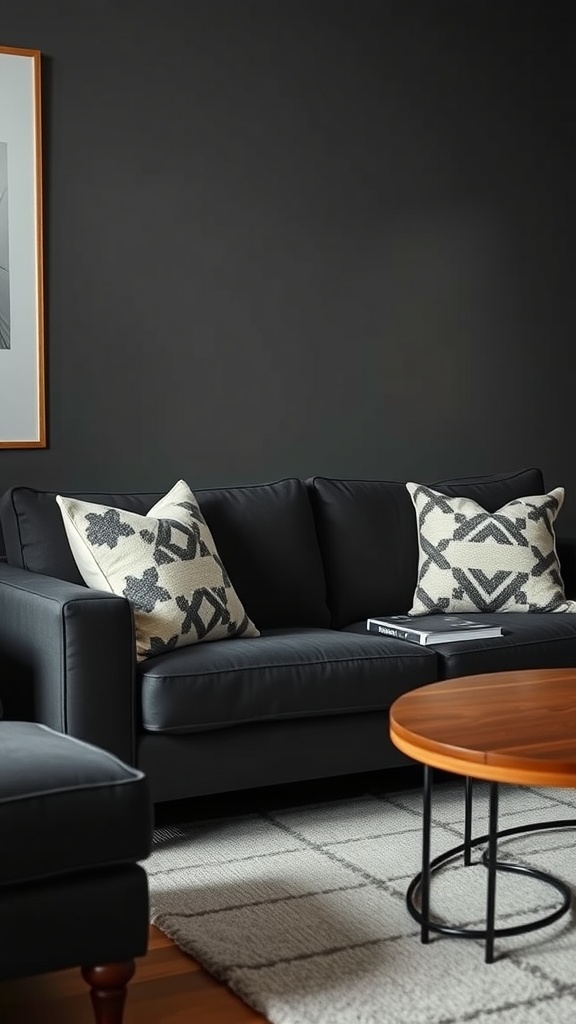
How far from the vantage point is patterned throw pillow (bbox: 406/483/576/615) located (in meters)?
3.77

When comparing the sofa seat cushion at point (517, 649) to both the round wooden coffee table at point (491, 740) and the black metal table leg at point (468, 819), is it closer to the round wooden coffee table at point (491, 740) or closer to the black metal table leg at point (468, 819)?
the round wooden coffee table at point (491, 740)

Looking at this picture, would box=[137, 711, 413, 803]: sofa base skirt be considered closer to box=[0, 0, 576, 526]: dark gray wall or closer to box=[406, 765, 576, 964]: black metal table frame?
box=[406, 765, 576, 964]: black metal table frame

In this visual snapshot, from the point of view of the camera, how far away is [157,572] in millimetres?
3154

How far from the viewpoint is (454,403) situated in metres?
4.52

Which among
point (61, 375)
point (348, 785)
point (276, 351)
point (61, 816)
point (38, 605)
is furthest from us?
point (276, 351)

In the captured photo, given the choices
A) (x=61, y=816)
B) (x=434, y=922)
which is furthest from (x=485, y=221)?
(x=61, y=816)

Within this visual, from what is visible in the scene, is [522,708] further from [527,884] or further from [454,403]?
[454,403]

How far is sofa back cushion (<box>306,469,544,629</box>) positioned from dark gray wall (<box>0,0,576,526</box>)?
1.11 feet

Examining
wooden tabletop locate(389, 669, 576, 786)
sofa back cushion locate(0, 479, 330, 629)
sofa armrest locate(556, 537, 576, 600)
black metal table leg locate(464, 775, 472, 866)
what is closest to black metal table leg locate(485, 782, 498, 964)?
wooden tabletop locate(389, 669, 576, 786)

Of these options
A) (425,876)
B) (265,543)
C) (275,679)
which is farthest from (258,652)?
(425,876)

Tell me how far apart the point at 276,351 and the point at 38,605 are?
5.39 ft

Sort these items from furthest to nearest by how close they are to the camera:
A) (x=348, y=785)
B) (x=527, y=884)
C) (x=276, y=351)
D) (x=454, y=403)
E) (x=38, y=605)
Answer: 1. (x=454, y=403)
2. (x=276, y=351)
3. (x=348, y=785)
4. (x=38, y=605)
5. (x=527, y=884)

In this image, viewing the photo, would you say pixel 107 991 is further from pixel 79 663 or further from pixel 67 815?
pixel 79 663

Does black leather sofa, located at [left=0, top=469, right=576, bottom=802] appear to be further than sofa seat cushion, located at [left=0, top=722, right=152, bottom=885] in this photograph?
Yes
